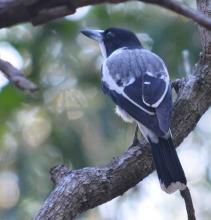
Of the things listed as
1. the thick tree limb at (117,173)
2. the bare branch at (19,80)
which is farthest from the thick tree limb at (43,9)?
the thick tree limb at (117,173)

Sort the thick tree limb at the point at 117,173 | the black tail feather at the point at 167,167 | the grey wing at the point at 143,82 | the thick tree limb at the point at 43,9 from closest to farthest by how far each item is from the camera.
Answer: the thick tree limb at the point at 43,9, the thick tree limb at the point at 117,173, the black tail feather at the point at 167,167, the grey wing at the point at 143,82

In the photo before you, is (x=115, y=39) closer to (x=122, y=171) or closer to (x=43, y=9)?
(x=122, y=171)

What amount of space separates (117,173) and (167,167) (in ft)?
0.67

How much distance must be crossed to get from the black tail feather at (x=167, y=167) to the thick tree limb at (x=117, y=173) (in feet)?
0.21

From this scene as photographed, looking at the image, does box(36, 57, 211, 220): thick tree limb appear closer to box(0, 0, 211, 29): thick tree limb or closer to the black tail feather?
the black tail feather

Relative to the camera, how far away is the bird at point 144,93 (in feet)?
8.45

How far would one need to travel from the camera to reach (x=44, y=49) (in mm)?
4832

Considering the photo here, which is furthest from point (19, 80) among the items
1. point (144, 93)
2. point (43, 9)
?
point (144, 93)

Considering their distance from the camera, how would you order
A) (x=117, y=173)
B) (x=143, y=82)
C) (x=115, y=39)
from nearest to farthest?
(x=117, y=173), (x=143, y=82), (x=115, y=39)

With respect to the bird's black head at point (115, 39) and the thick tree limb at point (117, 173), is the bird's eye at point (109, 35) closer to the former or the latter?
the bird's black head at point (115, 39)

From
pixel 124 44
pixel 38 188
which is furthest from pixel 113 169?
pixel 38 188

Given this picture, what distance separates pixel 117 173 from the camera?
98.6 inches

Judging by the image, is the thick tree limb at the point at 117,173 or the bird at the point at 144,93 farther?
the bird at the point at 144,93

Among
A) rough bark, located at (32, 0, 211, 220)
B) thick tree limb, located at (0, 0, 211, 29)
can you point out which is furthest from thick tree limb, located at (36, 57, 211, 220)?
thick tree limb, located at (0, 0, 211, 29)
